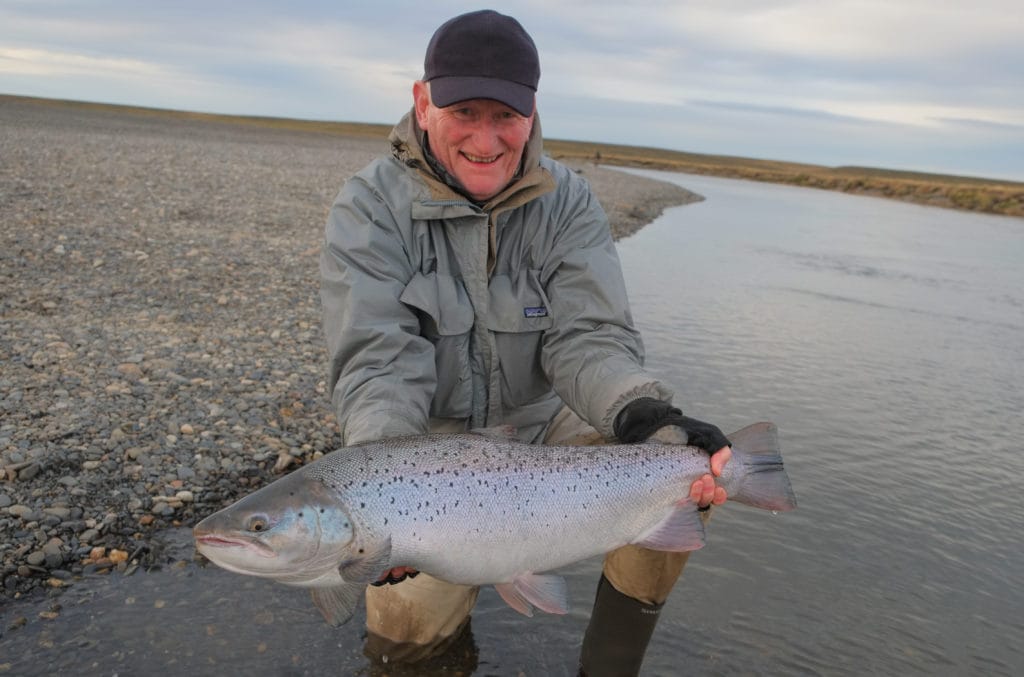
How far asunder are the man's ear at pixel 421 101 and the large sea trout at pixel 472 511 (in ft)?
4.96

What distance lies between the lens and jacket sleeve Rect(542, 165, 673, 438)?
379cm

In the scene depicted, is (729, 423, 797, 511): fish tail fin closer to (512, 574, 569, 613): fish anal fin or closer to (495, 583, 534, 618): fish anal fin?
(512, 574, 569, 613): fish anal fin

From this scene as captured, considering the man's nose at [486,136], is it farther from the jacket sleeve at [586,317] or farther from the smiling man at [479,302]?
the jacket sleeve at [586,317]

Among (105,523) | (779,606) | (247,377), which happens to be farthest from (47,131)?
(779,606)

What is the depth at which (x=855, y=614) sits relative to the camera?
4.84 meters

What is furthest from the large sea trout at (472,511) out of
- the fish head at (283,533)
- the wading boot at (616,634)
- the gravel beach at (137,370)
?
the gravel beach at (137,370)

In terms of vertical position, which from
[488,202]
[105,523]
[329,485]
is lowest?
[105,523]

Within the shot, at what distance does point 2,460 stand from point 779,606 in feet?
14.2

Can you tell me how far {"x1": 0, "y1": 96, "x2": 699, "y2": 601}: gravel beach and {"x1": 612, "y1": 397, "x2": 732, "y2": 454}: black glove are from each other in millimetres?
2475

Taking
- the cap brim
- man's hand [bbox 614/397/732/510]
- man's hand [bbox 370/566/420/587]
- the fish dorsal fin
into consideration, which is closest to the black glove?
man's hand [bbox 614/397/732/510]

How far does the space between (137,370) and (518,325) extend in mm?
3576

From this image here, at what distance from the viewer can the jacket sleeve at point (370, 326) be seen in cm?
346

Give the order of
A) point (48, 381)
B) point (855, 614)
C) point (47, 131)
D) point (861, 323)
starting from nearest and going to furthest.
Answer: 1. point (855, 614)
2. point (48, 381)
3. point (861, 323)
4. point (47, 131)

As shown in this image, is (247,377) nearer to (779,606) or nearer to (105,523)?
(105,523)
